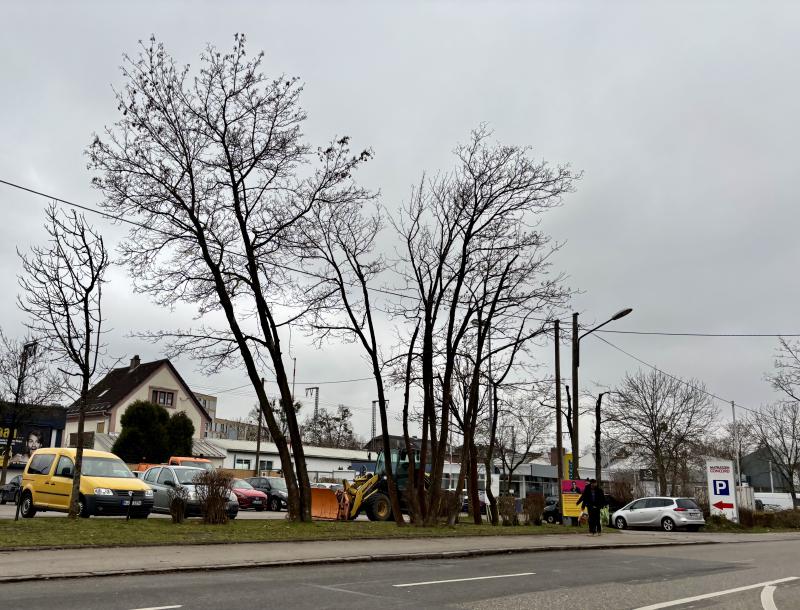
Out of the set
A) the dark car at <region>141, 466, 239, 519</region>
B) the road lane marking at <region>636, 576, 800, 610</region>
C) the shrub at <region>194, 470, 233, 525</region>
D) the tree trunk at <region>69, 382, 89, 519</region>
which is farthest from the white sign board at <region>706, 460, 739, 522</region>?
the tree trunk at <region>69, 382, 89, 519</region>

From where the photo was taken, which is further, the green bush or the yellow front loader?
the green bush

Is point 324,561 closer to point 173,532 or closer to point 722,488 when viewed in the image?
point 173,532

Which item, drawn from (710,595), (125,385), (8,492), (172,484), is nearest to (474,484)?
(172,484)

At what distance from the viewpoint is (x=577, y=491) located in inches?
1031

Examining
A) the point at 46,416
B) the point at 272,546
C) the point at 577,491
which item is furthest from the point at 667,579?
the point at 46,416

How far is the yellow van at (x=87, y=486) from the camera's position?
709 inches

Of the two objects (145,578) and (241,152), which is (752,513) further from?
(145,578)

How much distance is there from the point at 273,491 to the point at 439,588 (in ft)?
84.2

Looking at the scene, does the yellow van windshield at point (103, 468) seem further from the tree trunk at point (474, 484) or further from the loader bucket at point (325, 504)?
the tree trunk at point (474, 484)

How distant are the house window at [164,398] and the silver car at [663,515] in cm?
4112

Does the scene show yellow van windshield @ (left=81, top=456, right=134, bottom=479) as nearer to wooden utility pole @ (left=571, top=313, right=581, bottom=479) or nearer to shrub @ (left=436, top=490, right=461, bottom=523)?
shrub @ (left=436, top=490, right=461, bottom=523)

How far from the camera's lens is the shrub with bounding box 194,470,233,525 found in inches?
696

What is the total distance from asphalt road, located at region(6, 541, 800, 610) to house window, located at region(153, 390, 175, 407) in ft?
170

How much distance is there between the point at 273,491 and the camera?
34.0 m
